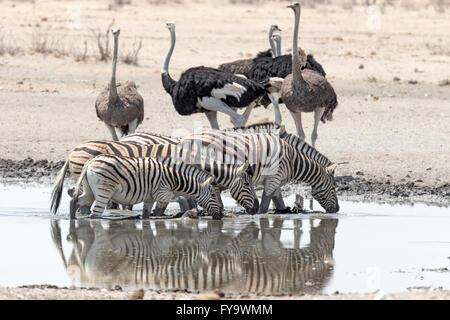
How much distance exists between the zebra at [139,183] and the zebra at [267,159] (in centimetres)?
34

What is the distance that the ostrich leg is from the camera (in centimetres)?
1235

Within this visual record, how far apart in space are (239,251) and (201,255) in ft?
1.14

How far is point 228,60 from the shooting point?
2130 cm

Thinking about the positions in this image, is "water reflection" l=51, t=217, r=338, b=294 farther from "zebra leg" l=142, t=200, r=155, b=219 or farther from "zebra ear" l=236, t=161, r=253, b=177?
"zebra ear" l=236, t=161, r=253, b=177

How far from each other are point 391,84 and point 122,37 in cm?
697

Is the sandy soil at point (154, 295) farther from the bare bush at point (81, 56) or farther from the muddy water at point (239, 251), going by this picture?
the bare bush at point (81, 56)

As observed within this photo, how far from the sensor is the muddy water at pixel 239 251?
23.8ft

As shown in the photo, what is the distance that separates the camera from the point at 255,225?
970 centimetres

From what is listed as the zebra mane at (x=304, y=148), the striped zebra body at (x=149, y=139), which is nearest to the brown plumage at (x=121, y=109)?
the striped zebra body at (x=149, y=139)

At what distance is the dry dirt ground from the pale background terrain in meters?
0.03

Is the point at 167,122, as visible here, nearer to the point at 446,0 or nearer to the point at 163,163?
the point at 163,163

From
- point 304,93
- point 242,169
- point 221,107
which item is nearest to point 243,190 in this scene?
point 242,169

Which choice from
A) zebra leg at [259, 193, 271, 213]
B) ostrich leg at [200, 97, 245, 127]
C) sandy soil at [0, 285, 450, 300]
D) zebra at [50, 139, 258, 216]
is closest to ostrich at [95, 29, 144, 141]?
ostrich leg at [200, 97, 245, 127]

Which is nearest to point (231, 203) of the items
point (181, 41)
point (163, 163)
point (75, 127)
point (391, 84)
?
point (163, 163)
